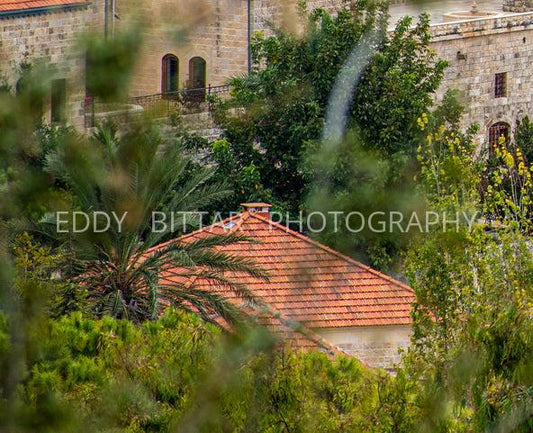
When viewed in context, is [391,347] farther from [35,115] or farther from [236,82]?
[35,115]

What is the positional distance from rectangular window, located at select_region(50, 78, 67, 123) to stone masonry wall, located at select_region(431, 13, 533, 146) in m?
31.5

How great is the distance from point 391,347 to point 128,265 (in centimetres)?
308

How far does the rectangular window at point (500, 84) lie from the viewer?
122 ft

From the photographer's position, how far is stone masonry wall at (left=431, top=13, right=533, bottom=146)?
3631cm

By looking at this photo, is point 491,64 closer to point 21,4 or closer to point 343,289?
point 21,4

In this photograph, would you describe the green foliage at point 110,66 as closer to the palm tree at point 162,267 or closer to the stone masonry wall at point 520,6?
the palm tree at point 162,267

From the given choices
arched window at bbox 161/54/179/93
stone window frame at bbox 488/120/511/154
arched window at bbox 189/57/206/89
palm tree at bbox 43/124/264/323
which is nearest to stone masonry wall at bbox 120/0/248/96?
arched window at bbox 161/54/179/93

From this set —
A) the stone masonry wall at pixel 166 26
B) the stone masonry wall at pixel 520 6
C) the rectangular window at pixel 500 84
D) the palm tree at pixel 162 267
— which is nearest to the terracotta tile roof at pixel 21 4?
the palm tree at pixel 162 267

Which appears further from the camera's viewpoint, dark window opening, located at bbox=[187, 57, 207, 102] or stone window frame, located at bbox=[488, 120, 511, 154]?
stone window frame, located at bbox=[488, 120, 511, 154]

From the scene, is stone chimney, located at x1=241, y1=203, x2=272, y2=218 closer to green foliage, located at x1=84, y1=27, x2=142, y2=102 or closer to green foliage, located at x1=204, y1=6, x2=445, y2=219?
green foliage, located at x1=204, y1=6, x2=445, y2=219

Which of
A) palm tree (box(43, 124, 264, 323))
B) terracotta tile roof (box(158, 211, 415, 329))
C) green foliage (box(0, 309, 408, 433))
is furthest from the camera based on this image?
palm tree (box(43, 124, 264, 323))

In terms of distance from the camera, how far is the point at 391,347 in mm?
20016

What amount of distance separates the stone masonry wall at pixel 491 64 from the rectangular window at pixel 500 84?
0.06 m

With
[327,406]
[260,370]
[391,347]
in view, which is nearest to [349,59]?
[391,347]
